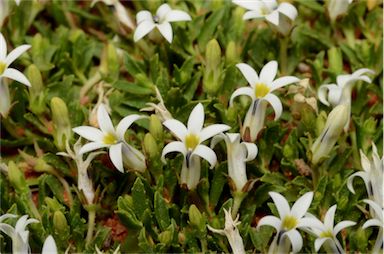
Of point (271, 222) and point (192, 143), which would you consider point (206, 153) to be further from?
point (271, 222)

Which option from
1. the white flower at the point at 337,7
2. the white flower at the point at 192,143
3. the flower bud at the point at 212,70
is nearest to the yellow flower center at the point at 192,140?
the white flower at the point at 192,143

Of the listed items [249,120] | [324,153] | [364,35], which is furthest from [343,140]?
[364,35]

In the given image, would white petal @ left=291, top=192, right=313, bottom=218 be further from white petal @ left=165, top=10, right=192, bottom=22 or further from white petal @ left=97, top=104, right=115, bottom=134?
white petal @ left=165, top=10, right=192, bottom=22

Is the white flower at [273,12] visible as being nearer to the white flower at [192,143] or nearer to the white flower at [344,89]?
the white flower at [344,89]

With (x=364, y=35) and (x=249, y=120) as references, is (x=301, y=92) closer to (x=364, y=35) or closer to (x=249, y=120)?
(x=249, y=120)

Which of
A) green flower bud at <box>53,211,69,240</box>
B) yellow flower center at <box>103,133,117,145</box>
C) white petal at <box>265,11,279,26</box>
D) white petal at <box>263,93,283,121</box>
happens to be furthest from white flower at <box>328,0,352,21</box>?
green flower bud at <box>53,211,69,240</box>

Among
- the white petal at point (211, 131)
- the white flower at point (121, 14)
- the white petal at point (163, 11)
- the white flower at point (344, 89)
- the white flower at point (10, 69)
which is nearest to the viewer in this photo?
the white petal at point (211, 131)

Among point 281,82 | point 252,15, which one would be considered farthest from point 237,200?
point 252,15
